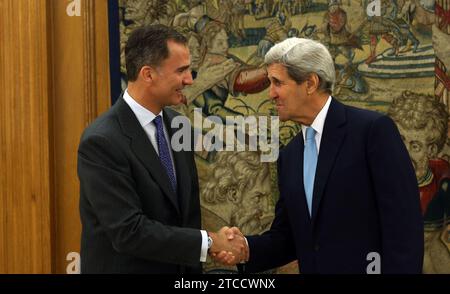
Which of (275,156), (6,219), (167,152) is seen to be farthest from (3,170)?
(275,156)

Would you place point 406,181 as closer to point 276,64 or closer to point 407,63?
point 276,64

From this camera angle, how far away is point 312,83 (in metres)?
2.91

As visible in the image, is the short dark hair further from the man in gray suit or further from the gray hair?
the gray hair

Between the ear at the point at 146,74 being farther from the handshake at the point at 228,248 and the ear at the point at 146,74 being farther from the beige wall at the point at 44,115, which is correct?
the beige wall at the point at 44,115

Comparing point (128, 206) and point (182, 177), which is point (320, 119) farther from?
point (128, 206)

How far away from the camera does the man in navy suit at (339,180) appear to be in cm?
267

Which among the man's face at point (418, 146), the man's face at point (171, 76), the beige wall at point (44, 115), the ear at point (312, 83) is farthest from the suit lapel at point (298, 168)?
the beige wall at point (44, 115)

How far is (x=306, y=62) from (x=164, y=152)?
71 centimetres

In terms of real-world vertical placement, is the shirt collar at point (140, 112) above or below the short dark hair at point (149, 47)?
below

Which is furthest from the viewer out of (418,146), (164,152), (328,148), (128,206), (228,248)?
(418,146)

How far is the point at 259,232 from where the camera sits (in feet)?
12.2

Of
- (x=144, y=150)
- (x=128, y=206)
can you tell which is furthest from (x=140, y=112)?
(x=128, y=206)

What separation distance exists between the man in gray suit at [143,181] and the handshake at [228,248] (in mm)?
23

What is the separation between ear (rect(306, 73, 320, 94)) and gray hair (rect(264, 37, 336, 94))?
1 cm
